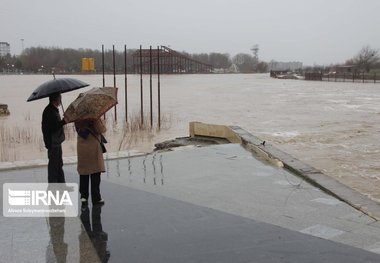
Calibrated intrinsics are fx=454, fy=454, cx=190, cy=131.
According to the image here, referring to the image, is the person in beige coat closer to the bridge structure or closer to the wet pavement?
the wet pavement

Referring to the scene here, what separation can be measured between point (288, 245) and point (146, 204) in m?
2.26

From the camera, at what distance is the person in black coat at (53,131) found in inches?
247

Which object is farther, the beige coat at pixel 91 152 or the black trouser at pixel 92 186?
the black trouser at pixel 92 186

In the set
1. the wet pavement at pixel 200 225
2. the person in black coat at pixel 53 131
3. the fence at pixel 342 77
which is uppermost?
the fence at pixel 342 77

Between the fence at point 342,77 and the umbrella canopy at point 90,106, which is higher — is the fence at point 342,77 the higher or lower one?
the higher one

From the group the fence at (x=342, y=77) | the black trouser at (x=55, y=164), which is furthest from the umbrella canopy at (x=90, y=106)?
the fence at (x=342, y=77)

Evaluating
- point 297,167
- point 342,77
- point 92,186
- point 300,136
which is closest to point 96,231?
point 92,186

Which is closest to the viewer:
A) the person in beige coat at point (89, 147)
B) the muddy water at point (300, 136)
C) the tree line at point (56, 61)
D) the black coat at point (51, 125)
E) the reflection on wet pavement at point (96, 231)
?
the reflection on wet pavement at point (96, 231)

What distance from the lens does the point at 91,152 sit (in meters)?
6.13

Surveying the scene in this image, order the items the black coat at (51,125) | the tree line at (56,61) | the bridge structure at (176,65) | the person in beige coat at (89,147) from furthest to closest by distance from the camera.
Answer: the tree line at (56,61) < the bridge structure at (176,65) < the black coat at (51,125) < the person in beige coat at (89,147)

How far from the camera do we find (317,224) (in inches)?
222

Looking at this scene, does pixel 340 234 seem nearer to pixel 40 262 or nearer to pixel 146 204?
pixel 146 204

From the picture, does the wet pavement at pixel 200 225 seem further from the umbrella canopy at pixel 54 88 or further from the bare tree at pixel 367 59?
the bare tree at pixel 367 59

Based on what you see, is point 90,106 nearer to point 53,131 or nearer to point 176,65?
point 53,131
